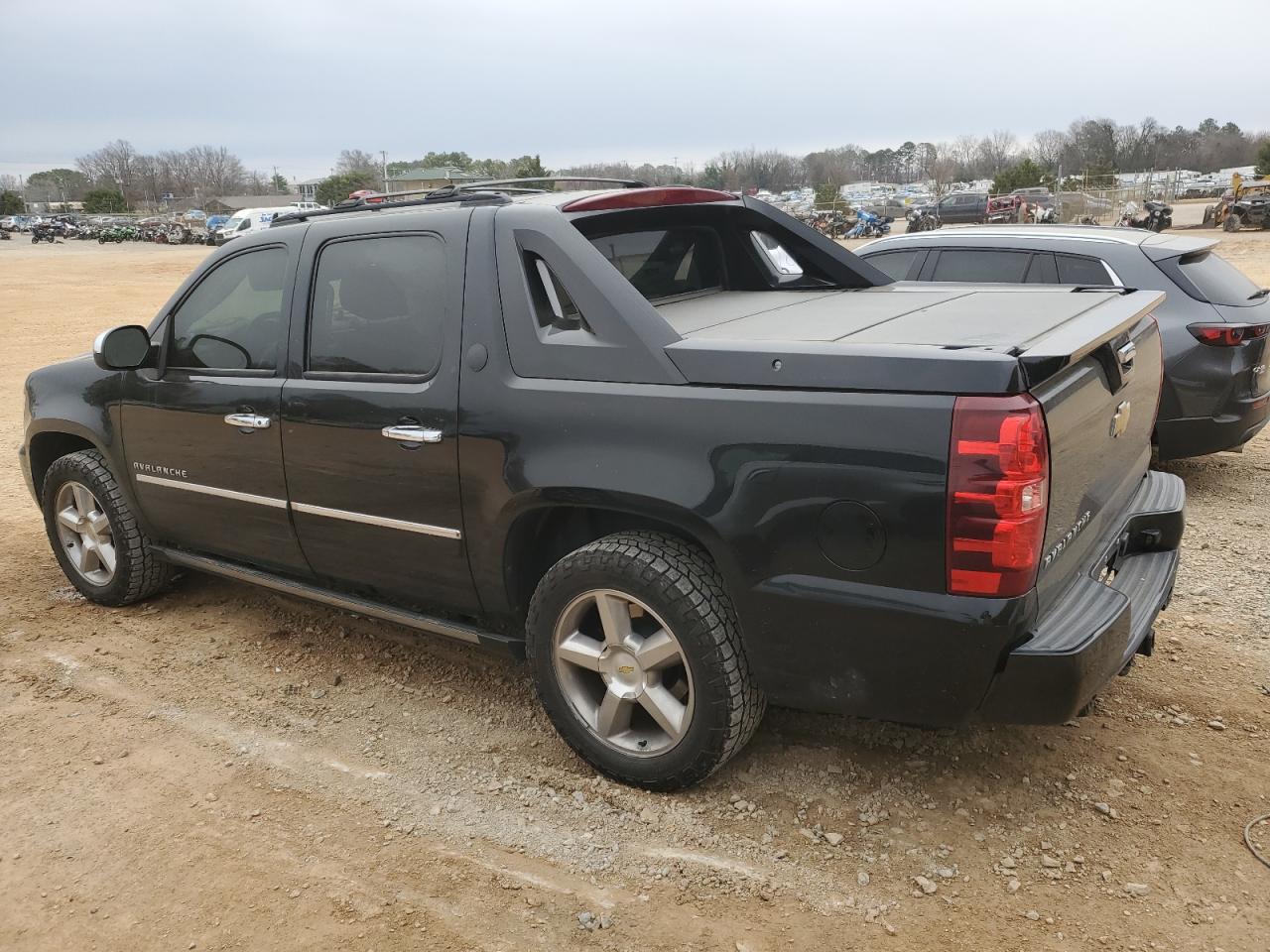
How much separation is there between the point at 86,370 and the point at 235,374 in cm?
118

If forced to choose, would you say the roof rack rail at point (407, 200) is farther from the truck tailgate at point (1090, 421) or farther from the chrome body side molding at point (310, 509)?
the truck tailgate at point (1090, 421)

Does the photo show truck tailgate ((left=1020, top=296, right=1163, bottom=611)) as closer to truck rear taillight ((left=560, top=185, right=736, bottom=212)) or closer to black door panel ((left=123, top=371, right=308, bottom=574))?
truck rear taillight ((left=560, top=185, right=736, bottom=212))

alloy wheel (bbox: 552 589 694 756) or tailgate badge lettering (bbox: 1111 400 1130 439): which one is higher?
tailgate badge lettering (bbox: 1111 400 1130 439)

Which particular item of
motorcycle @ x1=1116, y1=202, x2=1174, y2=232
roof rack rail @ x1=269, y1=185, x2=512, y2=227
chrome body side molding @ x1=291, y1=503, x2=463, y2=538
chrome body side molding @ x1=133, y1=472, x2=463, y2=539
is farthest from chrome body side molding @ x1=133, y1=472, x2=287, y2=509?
motorcycle @ x1=1116, y1=202, x2=1174, y2=232

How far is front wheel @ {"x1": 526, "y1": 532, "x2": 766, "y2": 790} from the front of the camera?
9.59 ft

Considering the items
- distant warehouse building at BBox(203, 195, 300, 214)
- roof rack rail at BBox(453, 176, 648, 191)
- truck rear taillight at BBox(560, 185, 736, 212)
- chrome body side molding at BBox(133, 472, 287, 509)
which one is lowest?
chrome body side molding at BBox(133, 472, 287, 509)

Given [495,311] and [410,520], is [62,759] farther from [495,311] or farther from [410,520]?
[495,311]

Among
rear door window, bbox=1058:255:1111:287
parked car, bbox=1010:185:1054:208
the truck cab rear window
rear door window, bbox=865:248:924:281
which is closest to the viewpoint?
the truck cab rear window

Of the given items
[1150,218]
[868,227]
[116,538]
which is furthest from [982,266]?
[868,227]

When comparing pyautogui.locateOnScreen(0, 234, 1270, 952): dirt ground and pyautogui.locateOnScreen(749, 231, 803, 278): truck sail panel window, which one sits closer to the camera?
pyautogui.locateOnScreen(0, 234, 1270, 952): dirt ground

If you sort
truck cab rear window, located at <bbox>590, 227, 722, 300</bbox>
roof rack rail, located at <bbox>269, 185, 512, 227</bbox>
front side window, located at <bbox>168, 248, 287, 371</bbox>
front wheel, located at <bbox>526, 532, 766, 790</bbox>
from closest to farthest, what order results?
1. front wheel, located at <bbox>526, 532, 766, 790</bbox>
2. roof rack rail, located at <bbox>269, 185, 512, 227</bbox>
3. truck cab rear window, located at <bbox>590, 227, 722, 300</bbox>
4. front side window, located at <bbox>168, 248, 287, 371</bbox>

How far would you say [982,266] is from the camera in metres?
6.72

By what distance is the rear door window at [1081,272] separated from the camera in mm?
6262

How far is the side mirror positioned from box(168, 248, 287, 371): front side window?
0.39ft
